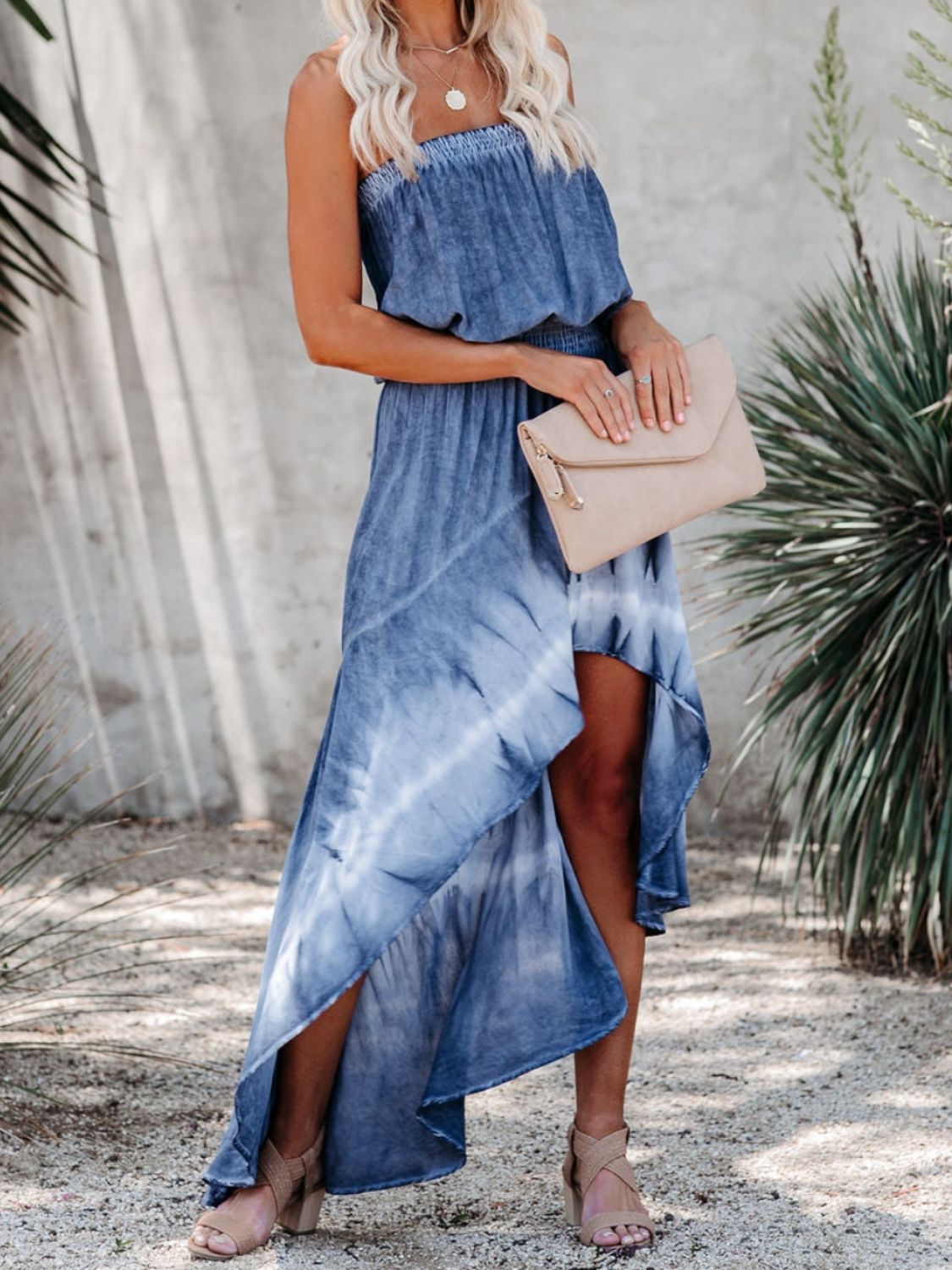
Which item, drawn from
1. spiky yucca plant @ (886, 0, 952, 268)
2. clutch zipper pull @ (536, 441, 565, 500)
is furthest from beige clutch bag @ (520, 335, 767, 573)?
spiky yucca plant @ (886, 0, 952, 268)

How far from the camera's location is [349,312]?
7.11 ft

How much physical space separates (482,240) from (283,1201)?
4.52ft

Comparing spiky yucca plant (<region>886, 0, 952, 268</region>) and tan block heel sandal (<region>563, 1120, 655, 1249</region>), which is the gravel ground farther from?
spiky yucca plant (<region>886, 0, 952, 268</region>)

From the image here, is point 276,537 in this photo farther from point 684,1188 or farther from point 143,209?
point 684,1188

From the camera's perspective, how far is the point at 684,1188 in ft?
8.23

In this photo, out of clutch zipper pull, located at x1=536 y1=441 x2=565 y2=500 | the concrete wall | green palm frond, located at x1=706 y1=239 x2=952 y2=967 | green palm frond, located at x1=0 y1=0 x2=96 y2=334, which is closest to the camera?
clutch zipper pull, located at x1=536 y1=441 x2=565 y2=500

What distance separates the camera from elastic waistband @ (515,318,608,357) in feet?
7.31

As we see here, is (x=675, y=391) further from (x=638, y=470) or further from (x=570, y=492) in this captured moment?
(x=570, y=492)

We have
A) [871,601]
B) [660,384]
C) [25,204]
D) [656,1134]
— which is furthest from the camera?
[25,204]

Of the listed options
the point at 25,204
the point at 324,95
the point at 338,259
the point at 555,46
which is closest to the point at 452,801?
the point at 338,259

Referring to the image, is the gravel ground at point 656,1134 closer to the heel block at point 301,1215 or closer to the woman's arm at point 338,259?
the heel block at point 301,1215

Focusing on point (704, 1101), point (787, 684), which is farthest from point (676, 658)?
point (787, 684)

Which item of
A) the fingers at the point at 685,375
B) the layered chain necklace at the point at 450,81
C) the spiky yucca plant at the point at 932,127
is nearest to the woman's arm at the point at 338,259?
the layered chain necklace at the point at 450,81

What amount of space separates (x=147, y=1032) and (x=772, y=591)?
167 centimetres
